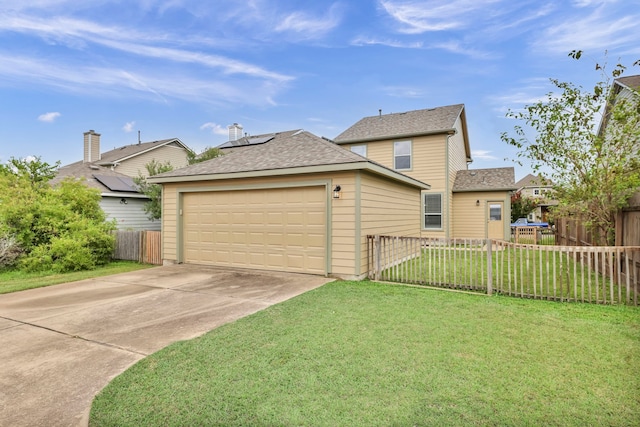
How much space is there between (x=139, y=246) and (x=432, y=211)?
11685 mm

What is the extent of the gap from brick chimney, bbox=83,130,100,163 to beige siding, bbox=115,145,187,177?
1713 millimetres

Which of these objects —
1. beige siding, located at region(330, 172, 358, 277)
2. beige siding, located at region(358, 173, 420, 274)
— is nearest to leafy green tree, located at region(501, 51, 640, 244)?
beige siding, located at region(358, 173, 420, 274)

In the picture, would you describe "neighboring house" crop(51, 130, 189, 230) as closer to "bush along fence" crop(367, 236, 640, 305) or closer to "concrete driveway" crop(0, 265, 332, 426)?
"concrete driveway" crop(0, 265, 332, 426)

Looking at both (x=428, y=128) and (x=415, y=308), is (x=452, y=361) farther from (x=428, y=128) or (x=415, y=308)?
(x=428, y=128)

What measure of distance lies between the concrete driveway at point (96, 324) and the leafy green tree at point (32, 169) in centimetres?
581

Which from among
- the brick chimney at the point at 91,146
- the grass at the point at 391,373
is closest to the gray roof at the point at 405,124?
the grass at the point at 391,373

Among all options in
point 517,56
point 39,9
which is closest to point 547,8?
point 517,56

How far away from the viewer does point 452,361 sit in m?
3.18

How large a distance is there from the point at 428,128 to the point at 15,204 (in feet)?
47.6

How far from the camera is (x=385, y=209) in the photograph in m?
8.69

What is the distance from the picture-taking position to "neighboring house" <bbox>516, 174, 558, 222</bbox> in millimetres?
7688

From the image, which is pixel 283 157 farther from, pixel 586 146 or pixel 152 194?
pixel 152 194

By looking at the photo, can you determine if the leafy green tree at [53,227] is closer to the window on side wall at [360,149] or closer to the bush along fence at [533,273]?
the bush along fence at [533,273]

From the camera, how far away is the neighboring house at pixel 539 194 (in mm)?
7688
